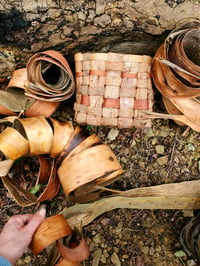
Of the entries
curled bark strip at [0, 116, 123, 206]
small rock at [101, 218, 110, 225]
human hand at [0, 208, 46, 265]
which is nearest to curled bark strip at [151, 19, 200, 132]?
curled bark strip at [0, 116, 123, 206]

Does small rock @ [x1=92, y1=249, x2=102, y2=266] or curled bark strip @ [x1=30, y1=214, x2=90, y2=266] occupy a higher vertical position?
curled bark strip @ [x1=30, y1=214, x2=90, y2=266]

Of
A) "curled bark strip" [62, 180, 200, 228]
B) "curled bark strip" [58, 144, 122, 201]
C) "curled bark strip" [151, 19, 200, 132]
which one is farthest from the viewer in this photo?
"curled bark strip" [62, 180, 200, 228]

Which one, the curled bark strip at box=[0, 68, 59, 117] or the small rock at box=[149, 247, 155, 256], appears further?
the small rock at box=[149, 247, 155, 256]

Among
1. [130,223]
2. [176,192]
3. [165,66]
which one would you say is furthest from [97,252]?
Answer: [165,66]

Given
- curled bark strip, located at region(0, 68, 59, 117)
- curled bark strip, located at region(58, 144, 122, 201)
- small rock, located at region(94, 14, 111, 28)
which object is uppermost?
small rock, located at region(94, 14, 111, 28)

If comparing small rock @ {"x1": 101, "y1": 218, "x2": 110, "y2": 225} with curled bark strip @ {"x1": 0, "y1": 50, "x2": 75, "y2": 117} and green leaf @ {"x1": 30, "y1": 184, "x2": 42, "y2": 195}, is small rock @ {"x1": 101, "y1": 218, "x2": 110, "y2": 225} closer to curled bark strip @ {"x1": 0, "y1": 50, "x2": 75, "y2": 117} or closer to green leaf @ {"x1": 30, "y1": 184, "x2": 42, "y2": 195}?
green leaf @ {"x1": 30, "y1": 184, "x2": 42, "y2": 195}

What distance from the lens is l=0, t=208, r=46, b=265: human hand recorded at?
1359mm

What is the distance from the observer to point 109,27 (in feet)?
4.46

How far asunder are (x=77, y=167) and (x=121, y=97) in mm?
356

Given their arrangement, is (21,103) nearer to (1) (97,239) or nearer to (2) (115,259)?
(1) (97,239)

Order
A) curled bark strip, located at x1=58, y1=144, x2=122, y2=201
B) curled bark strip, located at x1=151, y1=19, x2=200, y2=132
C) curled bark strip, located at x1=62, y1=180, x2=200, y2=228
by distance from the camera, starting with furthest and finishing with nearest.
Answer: curled bark strip, located at x1=62, y1=180, x2=200, y2=228
curled bark strip, located at x1=58, y1=144, x2=122, y2=201
curled bark strip, located at x1=151, y1=19, x2=200, y2=132

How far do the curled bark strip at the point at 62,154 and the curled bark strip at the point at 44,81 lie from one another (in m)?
0.11

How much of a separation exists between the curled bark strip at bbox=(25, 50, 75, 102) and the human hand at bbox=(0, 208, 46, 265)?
54cm

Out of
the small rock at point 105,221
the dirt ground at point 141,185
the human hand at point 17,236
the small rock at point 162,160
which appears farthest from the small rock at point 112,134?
the human hand at point 17,236
